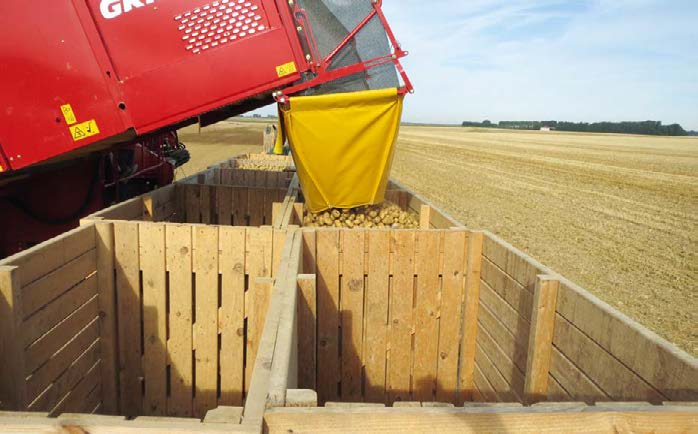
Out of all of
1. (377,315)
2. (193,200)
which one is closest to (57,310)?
(377,315)

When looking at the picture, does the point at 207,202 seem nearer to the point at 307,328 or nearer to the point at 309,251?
the point at 309,251

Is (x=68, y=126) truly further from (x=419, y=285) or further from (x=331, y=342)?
(x=419, y=285)

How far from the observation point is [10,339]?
2.62m

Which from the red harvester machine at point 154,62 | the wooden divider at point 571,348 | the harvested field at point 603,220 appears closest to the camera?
the wooden divider at point 571,348

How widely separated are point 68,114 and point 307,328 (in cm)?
277

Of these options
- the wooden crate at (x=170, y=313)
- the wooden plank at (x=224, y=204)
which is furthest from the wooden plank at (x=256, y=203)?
the wooden crate at (x=170, y=313)

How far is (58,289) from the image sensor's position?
10.4 ft

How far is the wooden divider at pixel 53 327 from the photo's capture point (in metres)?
2.64

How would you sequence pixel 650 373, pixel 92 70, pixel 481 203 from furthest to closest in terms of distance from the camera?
pixel 481 203 < pixel 92 70 < pixel 650 373

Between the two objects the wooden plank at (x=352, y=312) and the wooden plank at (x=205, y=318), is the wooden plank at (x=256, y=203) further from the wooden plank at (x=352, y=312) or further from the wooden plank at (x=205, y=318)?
the wooden plank at (x=352, y=312)

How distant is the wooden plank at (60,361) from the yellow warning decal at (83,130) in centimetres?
157

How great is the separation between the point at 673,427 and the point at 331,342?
105 inches

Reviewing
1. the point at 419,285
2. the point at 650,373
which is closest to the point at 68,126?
the point at 419,285

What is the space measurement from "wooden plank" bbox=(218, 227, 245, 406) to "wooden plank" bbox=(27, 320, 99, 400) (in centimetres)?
89
